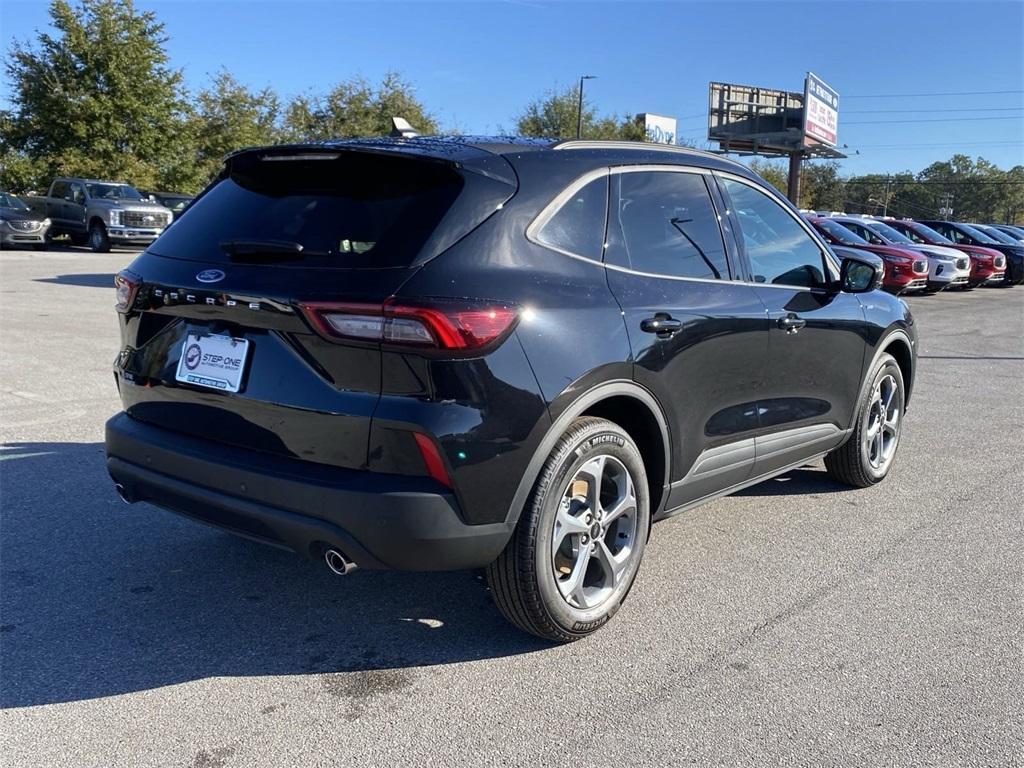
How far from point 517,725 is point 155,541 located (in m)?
2.21

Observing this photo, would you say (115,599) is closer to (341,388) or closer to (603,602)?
(341,388)

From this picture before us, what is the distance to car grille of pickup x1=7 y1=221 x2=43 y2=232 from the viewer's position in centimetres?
2405

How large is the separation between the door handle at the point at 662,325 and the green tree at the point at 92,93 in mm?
31844

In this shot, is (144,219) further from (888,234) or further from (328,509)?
(328,509)

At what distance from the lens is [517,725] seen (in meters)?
2.88

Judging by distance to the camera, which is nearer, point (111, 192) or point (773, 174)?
point (111, 192)

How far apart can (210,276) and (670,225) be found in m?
1.89

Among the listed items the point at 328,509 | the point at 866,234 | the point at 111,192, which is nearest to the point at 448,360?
the point at 328,509

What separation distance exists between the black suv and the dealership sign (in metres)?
41.1

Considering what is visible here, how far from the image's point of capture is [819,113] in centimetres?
4362

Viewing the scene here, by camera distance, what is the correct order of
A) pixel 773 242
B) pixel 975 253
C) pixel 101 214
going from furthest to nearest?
pixel 975 253 < pixel 101 214 < pixel 773 242

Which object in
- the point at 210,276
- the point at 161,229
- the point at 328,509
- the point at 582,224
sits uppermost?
the point at 582,224

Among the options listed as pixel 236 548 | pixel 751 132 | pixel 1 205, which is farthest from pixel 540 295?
pixel 751 132

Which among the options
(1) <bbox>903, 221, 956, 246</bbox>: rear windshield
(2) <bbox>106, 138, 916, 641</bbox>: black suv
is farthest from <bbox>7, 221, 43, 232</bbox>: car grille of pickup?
(2) <bbox>106, 138, 916, 641</bbox>: black suv
